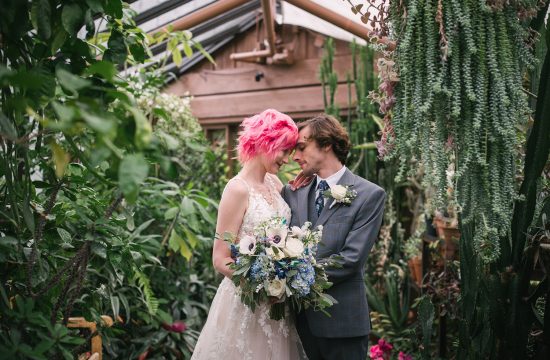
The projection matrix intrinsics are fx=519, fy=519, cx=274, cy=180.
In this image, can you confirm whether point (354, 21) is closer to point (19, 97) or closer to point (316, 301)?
point (316, 301)

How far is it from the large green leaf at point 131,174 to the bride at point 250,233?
4.69 ft

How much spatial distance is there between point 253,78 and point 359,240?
3.92 meters

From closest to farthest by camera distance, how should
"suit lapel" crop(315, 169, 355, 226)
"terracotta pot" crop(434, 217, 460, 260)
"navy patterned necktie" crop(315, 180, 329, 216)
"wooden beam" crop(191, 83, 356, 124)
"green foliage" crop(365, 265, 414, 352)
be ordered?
1. "suit lapel" crop(315, 169, 355, 226)
2. "navy patterned necktie" crop(315, 180, 329, 216)
3. "terracotta pot" crop(434, 217, 460, 260)
4. "green foliage" crop(365, 265, 414, 352)
5. "wooden beam" crop(191, 83, 356, 124)

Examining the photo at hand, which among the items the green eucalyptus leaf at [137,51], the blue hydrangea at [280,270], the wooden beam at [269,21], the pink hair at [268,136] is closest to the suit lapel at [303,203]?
the pink hair at [268,136]

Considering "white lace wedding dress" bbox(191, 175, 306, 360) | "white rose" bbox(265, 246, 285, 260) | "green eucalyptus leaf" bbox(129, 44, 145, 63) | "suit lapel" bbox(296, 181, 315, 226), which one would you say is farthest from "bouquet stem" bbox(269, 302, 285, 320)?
"green eucalyptus leaf" bbox(129, 44, 145, 63)

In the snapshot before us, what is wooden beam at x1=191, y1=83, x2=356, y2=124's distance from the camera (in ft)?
18.0

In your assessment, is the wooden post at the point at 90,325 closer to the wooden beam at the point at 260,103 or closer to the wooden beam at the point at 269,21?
the wooden beam at the point at 269,21

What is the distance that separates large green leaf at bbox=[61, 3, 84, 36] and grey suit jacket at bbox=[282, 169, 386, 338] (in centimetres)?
140

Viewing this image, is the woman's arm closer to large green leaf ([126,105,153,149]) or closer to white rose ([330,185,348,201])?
white rose ([330,185,348,201])

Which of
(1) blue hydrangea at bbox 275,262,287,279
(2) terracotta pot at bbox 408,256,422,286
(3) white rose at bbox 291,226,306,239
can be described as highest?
(3) white rose at bbox 291,226,306,239

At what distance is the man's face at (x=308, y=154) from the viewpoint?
99.6 inches

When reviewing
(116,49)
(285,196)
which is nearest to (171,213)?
(285,196)

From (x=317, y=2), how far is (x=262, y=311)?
2.46 meters

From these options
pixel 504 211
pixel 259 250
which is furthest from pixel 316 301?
pixel 504 211
